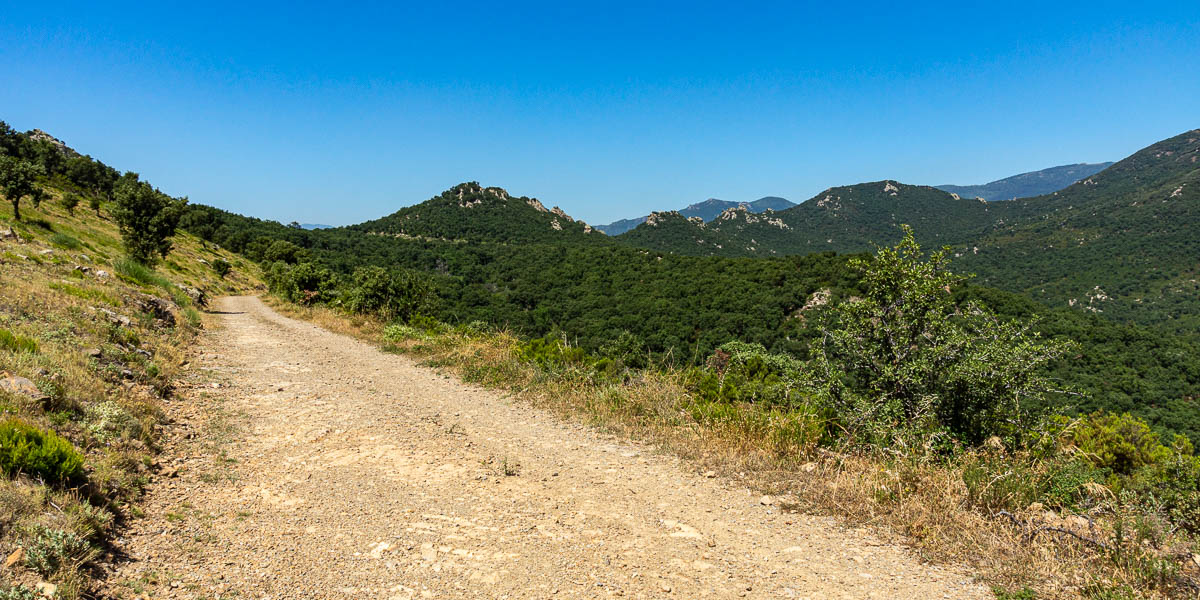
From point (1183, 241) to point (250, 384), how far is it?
387 feet

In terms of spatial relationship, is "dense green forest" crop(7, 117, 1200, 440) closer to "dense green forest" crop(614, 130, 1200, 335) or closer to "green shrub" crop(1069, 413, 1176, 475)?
"dense green forest" crop(614, 130, 1200, 335)

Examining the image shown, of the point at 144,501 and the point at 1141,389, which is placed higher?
the point at 144,501

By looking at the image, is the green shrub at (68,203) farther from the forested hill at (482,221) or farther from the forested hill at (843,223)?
the forested hill at (843,223)

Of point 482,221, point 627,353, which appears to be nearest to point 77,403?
point 627,353

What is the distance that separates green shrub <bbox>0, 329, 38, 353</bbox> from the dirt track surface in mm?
1647

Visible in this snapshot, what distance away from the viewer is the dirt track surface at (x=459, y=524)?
3.01m

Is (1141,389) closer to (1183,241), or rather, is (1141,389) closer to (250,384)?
(250,384)

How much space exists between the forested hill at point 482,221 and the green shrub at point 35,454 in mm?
84766

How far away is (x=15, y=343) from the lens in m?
5.53

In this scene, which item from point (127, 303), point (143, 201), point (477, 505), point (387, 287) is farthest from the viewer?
point (143, 201)

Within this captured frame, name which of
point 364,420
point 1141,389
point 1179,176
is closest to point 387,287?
point 364,420

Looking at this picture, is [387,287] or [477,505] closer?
[477,505]

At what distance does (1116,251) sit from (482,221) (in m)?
109

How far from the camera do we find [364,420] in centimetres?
628
